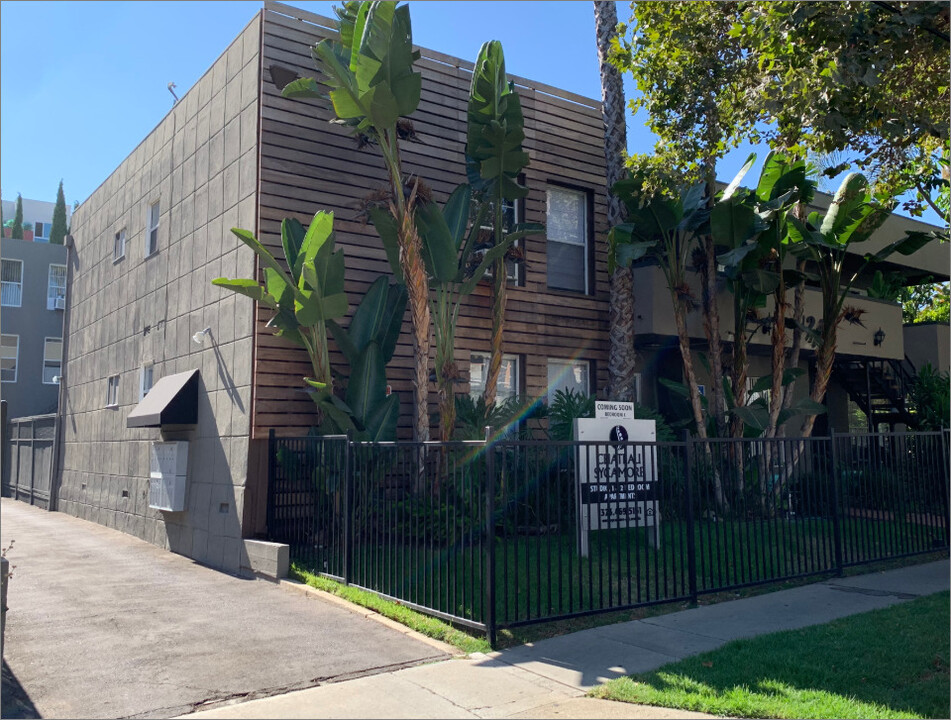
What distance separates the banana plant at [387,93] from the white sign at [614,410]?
9.22 ft

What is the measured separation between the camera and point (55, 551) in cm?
1395

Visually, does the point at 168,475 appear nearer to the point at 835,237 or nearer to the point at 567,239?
the point at 567,239

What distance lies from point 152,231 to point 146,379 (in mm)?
3033

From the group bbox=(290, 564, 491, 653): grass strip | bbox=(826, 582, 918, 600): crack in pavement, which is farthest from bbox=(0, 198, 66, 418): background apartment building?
bbox=(826, 582, 918, 600): crack in pavement

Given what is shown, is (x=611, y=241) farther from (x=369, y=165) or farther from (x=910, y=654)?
(x=910, y=654)

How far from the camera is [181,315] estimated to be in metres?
14.6

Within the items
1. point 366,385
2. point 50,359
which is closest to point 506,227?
point 366,385

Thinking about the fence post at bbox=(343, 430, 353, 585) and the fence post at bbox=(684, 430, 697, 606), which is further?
the fence post at bbox=(343, 430, 353, 585)

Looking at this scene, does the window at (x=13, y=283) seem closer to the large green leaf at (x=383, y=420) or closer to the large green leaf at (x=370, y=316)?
the large green leaf at (x=370, y=316)

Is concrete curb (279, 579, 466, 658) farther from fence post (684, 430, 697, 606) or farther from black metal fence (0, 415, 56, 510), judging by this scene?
black metal fence (0, 415, 56, 510)

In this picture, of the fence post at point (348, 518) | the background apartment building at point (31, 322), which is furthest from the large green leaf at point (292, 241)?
the background apartment building at point (31, 322)

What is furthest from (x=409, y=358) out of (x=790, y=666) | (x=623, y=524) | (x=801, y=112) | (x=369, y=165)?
(x=790, y=666)

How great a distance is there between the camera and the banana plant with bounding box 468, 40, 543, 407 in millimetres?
11578

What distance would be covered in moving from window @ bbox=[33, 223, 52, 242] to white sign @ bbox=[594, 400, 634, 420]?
170 feet
